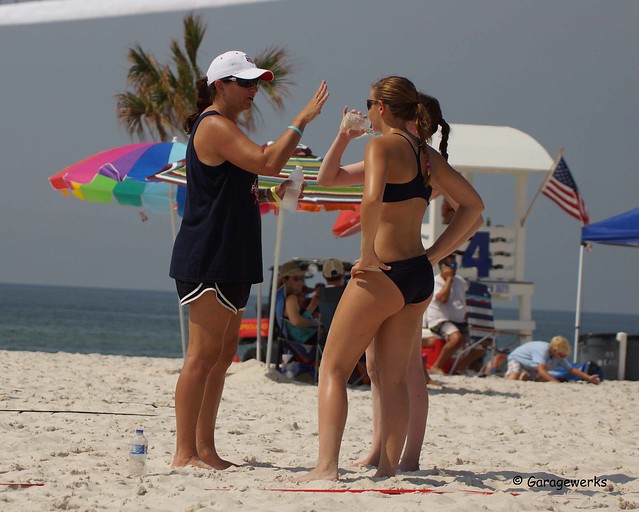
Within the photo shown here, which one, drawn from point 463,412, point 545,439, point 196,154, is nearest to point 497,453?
point 545,439

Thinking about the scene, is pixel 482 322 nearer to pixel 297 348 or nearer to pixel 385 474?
pixel 297 348

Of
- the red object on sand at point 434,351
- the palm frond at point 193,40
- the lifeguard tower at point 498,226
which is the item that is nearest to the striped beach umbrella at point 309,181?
the red object on sand at point 434,351

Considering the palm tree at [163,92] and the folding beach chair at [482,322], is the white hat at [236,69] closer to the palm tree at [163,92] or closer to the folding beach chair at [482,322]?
the folding beach chair at [482,322]

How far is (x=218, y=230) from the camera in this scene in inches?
164

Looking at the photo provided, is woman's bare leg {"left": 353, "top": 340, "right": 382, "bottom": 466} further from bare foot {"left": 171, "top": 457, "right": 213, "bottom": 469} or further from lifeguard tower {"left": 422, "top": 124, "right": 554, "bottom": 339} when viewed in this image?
lifeguard tower {"left": 422, "top": 124, "right": 554, "bottom": 339}

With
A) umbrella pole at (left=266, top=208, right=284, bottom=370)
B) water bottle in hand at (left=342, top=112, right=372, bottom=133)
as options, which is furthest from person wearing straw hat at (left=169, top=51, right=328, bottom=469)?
umbrella pole at (left=266, top=208, right=284, bottom=370)

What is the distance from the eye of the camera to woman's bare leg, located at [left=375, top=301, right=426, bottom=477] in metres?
4.10

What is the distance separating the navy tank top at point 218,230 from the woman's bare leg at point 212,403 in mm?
261

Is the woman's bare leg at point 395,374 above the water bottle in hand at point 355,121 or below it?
below

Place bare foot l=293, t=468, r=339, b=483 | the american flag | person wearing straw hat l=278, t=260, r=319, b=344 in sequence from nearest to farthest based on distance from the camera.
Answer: bare foot l=293, t=468, r=339, b=483 → person wearing straw hat l=278, t=260, r=319, b=344 → the american flag

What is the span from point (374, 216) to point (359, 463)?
1.25 metres

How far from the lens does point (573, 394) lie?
30.4ft

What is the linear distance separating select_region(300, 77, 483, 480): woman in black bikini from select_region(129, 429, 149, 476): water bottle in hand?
68 centimetres

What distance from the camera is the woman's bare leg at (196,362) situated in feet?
13.8
